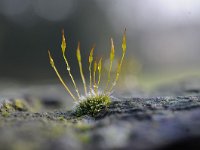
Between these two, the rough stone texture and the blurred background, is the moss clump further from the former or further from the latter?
the blurred background

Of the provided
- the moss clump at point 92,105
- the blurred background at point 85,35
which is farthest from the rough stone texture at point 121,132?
the blurred background at point 85,35

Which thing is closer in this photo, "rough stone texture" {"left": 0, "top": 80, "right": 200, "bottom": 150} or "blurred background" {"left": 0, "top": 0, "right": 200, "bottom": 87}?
"rough stone texture" {"left": 0, "top": 80, "right": 200, "bottom": 150}

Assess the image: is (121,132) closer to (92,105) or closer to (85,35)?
(92,105)

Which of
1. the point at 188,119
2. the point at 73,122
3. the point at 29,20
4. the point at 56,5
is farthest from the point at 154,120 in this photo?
the point at 56,5

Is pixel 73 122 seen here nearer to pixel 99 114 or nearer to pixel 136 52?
pixel 99 114

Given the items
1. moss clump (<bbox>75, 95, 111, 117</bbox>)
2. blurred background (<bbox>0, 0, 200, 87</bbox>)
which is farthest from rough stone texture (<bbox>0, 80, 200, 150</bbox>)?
blurred background (<bbox>0, 0, 200, 87</bbox>)

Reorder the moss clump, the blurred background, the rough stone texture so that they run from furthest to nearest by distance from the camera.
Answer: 1. the blurred background
2. the moss clump
3. the rough stone texture

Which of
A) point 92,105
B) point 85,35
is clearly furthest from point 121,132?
point 85,35
